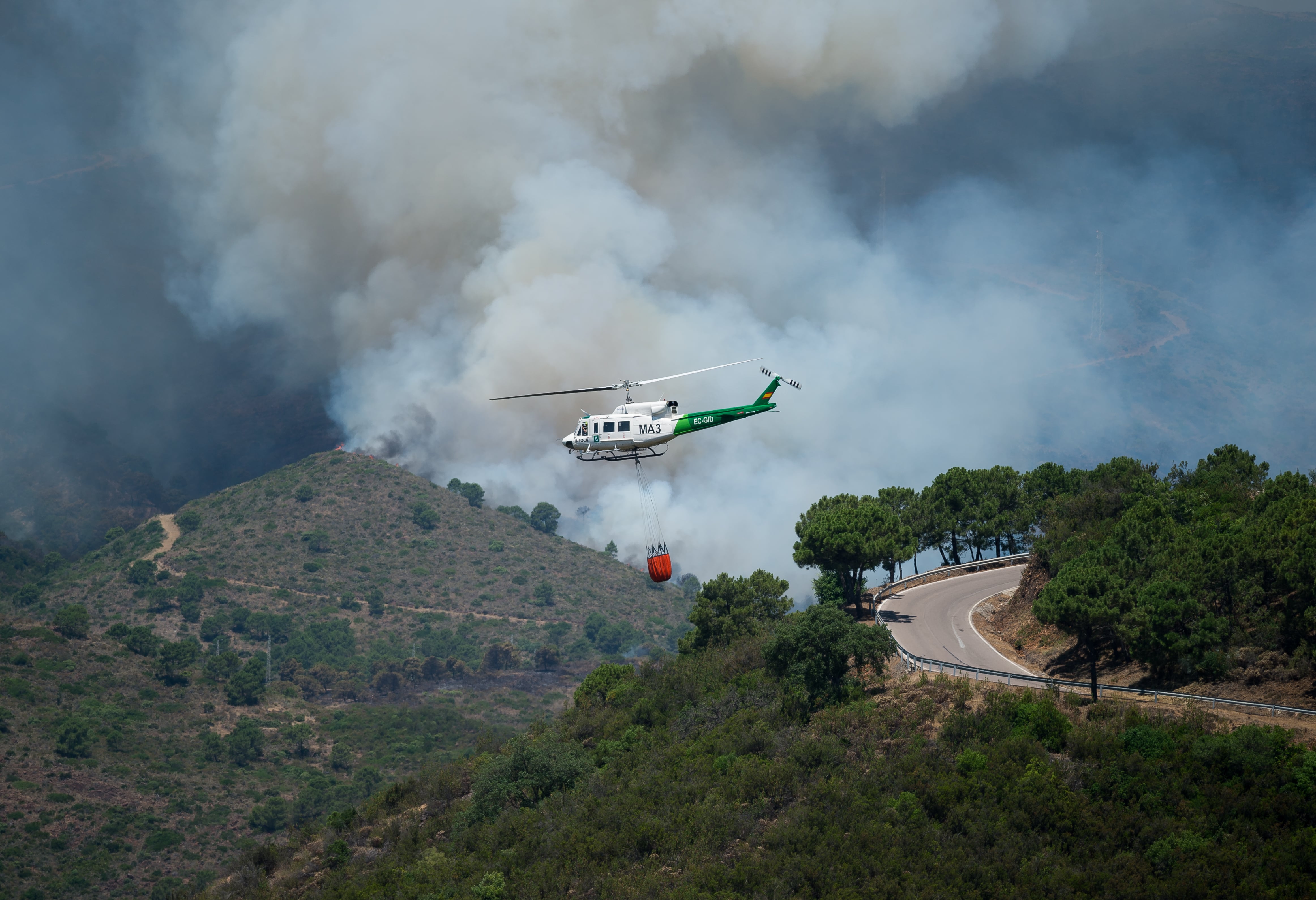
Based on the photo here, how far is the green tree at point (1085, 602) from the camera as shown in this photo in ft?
167

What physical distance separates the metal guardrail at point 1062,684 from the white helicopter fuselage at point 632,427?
20.8 meters

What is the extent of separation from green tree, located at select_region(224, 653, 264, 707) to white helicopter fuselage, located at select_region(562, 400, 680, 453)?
383 feet

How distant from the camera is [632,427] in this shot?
6481 centimetres

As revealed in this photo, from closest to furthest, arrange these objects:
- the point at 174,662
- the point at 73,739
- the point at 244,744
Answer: the point at 73,739, the point at 244,744, the point at 174,662

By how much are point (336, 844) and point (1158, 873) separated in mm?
53535

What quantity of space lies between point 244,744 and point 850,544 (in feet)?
343

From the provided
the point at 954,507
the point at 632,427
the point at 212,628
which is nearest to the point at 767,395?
the point at 632,427

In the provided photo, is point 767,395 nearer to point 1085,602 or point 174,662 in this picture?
point 1085,602

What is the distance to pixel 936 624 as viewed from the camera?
231ft

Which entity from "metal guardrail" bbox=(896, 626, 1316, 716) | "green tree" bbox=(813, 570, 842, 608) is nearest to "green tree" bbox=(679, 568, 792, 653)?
"green tree" bbox=(813, 570, 842, 608)

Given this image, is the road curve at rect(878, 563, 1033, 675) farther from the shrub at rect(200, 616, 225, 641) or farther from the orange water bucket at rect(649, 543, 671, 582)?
the shrub at rect(200, 616, 225, 641)

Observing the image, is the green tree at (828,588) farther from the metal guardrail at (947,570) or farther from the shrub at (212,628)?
the shrub at (212,628)

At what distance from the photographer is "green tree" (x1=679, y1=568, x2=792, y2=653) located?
8900 cm

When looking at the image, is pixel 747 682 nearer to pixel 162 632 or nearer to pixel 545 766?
pixel 545 766
